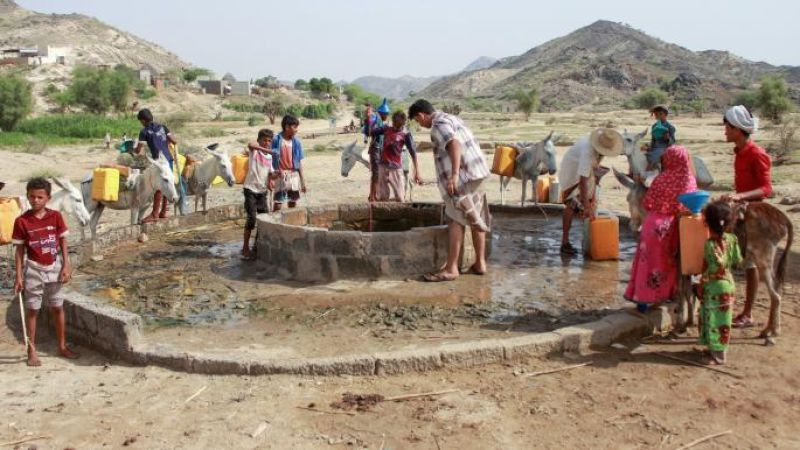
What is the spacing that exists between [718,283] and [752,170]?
1.10 meters

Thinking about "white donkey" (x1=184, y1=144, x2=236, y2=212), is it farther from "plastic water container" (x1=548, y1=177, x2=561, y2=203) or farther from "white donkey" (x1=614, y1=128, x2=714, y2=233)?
"white donkey" (x1=614, y1=128, x2=714, y2=233)

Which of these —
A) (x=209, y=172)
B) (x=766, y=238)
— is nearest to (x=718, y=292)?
(x=766, y=238)

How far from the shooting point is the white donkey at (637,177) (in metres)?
7.33

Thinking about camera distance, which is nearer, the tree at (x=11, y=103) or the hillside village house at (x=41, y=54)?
the tree at (x=11, y=103)

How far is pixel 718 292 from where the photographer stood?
16.5 ft

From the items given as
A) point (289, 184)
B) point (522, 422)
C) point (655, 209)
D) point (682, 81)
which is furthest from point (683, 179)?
point (682, 81)

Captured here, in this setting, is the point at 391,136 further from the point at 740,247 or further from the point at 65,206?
the point at 740,247

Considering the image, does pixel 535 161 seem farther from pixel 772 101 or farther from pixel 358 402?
pixel 772 101

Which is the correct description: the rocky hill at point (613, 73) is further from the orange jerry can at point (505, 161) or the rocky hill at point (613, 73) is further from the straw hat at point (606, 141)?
the straw hat at point (606, 141)

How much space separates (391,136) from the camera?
9.60 meters

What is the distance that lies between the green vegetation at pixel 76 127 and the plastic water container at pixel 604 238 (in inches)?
1277

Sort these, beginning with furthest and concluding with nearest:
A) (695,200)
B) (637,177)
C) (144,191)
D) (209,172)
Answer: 1. (209,172)
2. (144,191)
3. (637,177)
4. (695,200)

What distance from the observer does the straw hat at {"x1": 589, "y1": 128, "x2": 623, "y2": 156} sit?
7461 mm

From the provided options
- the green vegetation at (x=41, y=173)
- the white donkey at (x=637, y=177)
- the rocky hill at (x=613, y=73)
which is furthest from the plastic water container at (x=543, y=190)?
the rocky hill at (x=613, y=73)
